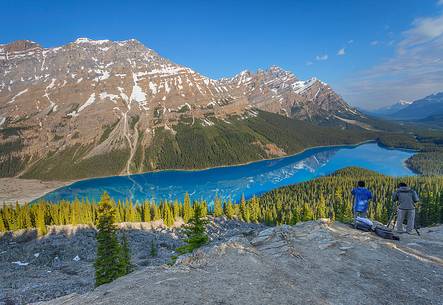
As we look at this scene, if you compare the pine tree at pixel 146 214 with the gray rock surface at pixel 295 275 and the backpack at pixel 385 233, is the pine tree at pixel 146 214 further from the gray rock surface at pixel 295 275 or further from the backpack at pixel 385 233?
the backpack at pixel 385 233

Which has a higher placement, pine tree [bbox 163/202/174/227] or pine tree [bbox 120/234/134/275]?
pine tree [bbox 120/234/134/275]

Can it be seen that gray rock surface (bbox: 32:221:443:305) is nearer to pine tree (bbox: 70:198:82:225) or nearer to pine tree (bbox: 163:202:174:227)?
pine tree (bbox: 70:198:82:225)

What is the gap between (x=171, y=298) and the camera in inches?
657

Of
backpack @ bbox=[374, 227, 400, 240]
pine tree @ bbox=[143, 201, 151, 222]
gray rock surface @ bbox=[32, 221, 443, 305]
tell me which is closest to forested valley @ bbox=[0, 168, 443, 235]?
pine tree @ bbox=[143, 201, 151, 222]

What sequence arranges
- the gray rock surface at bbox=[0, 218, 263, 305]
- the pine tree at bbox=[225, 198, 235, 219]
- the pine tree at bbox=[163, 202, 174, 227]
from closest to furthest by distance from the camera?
the gray rock surface at bbox=[0, 218, 263, 305] < the pine tree at bbox=[163, 202, 174, 227] < the pine tree at bbox=[225, 198, 235, 219]

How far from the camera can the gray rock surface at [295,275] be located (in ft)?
55.9

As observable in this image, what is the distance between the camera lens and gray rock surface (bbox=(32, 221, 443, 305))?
17.0 m

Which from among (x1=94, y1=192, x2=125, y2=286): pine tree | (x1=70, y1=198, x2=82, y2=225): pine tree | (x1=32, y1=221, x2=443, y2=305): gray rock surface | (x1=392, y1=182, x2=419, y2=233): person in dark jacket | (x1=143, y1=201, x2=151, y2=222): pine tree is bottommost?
(x1=143, y1=201, x2=151, y2=222): pine tree

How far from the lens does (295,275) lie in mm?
19703

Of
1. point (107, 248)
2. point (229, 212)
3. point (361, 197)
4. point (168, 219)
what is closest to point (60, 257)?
point (168, 219)

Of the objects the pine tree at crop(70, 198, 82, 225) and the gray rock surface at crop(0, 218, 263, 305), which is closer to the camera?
the gray rock surface at crop(0, 218, 263, 305)

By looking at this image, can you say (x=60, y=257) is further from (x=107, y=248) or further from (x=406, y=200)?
(x=406, y=200)

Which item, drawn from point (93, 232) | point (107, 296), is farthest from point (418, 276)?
point (93, 232)

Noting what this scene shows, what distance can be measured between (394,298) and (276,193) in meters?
166
